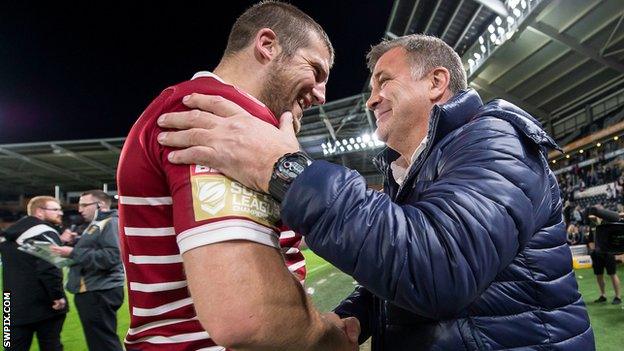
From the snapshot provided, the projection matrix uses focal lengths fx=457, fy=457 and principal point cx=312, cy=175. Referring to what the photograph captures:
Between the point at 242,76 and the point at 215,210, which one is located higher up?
the point at 242,76

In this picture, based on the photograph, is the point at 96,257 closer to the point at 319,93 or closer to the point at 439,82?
the point at 319,93

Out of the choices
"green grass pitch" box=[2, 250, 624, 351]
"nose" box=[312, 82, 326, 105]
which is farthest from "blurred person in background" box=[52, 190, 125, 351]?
"nose" box=[312, 82, 326, 105]

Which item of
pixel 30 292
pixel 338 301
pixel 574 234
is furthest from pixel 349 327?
pixel 574 234

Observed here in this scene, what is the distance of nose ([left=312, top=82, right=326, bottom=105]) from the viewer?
5.04 ft

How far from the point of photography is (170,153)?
1.04 meters

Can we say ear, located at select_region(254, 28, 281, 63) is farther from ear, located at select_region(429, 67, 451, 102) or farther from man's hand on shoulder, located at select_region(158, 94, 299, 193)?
ear, located at select_region(429, 67, 451, 102)

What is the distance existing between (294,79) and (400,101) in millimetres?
675

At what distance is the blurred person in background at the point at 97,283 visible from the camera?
4.53m

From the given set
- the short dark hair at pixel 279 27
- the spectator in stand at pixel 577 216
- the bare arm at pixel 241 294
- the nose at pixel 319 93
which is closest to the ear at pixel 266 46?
the short dark hair at pixel 279 27

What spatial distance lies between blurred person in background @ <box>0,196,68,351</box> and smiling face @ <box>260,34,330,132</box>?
409 cm

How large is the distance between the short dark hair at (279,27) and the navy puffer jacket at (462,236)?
1.67 ft

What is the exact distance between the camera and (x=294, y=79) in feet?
4.68

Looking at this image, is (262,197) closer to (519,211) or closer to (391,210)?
(391,210)

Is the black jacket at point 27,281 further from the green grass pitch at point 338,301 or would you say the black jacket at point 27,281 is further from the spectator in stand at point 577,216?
the spectator in stand at point 577,216
